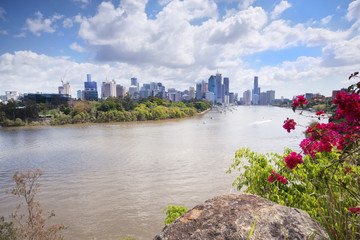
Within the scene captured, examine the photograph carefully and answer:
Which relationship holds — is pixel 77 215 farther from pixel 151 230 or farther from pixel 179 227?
pixel 179 227

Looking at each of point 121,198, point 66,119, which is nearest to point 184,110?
point 66,119

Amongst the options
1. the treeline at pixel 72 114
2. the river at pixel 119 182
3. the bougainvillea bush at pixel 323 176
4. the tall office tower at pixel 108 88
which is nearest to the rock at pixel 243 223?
the bougainvillea bush at pixel 323 176

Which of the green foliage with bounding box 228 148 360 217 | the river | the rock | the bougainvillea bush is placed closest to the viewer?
the rock

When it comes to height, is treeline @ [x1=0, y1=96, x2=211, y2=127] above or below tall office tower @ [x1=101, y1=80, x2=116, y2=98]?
below

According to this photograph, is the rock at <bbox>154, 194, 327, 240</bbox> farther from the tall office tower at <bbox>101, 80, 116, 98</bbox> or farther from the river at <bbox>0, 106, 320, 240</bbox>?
the tall office tower at <bbox>101, 80, 116, 98</bbox>

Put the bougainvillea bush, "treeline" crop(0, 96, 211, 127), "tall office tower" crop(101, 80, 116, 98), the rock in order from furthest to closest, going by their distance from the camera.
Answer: "tall office tower" crop(101, 80, 116, 98) < "treeline" crop(0, 96, 211, 127) < the bougainvillea bush < the rock

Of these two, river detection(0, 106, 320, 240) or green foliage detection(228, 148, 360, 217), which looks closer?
green foliage detection(228, 148, 360, 217)

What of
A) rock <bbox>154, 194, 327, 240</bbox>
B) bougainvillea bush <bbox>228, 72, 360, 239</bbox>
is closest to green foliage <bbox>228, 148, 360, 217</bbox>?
bougainvillea bush <bbox>228, 72, 360, 239</bbox>

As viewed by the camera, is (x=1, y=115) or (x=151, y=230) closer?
(x=151, y=230)

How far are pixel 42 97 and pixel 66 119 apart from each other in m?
29.2

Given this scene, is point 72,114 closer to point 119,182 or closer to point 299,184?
point 119,182

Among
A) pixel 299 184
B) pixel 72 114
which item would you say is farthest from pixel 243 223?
pixel 72 114

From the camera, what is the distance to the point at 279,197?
10.4 feet

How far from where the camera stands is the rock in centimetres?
168
